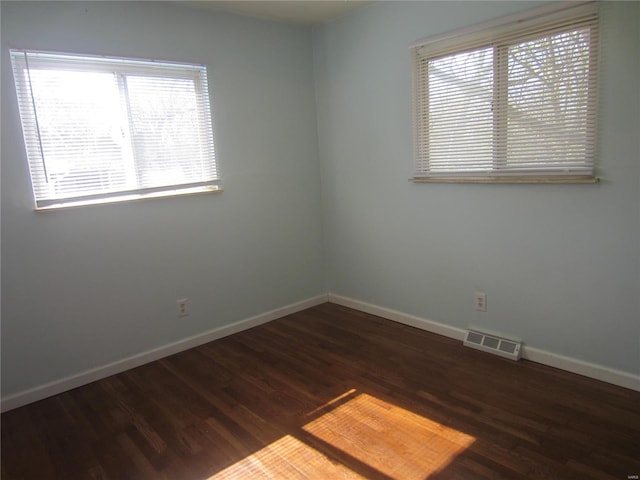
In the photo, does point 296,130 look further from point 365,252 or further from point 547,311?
point 547,311

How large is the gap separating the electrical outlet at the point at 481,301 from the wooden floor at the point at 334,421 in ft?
1.00

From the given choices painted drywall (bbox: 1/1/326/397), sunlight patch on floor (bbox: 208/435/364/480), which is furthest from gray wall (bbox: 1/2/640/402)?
sunlight patch on floor (bbox: 208/435/364/480)

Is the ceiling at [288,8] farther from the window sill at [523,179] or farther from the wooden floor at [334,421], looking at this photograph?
the wooden floor at [334,421]

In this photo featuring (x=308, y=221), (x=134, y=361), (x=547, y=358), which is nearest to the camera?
(x=547, y=358)

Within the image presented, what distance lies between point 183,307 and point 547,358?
8.26ft

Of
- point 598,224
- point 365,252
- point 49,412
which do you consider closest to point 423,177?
point 365,252

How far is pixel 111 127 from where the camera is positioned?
2.85 m

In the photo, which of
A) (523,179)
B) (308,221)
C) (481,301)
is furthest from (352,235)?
(523,179)

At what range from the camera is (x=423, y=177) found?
10.6 feet

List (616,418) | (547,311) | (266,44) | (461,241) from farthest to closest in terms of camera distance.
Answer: (266,44), (461,241), (547,311), (616,418)

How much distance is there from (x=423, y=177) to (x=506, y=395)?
5.09 feet

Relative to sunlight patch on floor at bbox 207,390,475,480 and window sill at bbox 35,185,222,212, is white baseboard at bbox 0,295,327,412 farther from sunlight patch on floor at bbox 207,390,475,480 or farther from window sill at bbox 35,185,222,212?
sunlight patch on floor at bbox 207,390,475,480

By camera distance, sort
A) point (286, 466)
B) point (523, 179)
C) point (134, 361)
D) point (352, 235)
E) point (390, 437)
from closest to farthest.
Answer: point (286, 466) < point (390, 437) < point (523, 179) < point (134, 361) < point (352, 235)

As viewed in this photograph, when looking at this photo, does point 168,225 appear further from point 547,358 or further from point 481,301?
point 547,358
